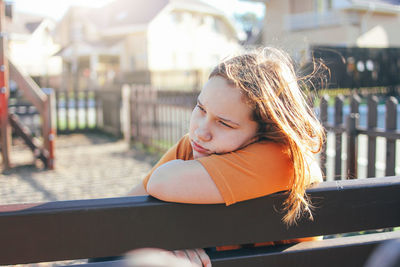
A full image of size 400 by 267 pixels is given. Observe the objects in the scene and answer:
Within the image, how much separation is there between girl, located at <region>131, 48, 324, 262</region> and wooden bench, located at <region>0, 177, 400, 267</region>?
42 millimetres

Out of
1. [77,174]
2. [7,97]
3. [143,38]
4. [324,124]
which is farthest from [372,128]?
[143,38]

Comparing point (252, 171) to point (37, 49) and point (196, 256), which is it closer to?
point (196, 256)

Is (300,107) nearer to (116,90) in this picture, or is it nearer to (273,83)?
(273,83)

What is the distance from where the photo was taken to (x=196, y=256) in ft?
3.66

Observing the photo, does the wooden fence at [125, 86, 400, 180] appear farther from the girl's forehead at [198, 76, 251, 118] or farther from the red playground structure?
→ the red playground structure

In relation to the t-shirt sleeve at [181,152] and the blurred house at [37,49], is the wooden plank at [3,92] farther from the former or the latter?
the blurred house at [37,49]

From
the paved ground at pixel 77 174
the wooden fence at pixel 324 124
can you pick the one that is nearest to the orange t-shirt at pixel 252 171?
the wooden fence at pixel 324 124

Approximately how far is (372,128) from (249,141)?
2867 millimetres

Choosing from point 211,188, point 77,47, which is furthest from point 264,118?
point 77,47

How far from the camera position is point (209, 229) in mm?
1118

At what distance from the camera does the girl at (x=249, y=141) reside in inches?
44.8

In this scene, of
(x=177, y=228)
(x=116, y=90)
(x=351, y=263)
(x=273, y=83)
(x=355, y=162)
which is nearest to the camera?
(x=177, y=228)

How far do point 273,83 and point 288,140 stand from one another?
0.18 m

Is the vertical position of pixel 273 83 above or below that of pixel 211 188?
above
